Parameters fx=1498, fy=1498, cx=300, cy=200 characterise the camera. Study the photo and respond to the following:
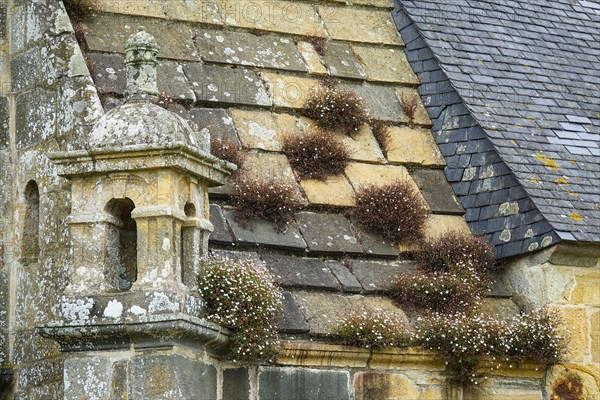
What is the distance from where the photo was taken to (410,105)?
1225 centimetres

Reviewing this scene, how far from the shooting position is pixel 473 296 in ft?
35.3

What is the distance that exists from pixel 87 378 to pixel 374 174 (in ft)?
10.6

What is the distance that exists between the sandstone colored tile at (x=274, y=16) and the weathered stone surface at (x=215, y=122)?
1183mm

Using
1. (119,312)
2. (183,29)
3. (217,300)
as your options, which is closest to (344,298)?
(217,300)

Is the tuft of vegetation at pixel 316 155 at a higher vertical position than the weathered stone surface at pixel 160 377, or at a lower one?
higher

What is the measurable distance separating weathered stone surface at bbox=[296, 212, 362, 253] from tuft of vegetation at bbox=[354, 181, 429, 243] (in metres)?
0.17

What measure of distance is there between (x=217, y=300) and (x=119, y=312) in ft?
2.28

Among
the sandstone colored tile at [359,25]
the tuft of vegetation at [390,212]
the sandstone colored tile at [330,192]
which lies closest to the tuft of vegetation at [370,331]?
the tuft of vegetation at [390,212]

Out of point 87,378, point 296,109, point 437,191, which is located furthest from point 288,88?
point 87,378

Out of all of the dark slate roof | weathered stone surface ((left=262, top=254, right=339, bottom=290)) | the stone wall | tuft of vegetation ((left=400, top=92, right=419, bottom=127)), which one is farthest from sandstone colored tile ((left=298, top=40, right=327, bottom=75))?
the stone wall

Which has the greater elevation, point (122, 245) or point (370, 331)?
point (122, 245)

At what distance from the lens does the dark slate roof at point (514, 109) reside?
37.0 feet

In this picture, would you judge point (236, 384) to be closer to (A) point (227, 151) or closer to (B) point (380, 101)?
(A) point (227, 151)

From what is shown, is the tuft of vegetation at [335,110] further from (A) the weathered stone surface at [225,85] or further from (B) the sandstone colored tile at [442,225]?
(B) the sandstone colored tile at [442,225]
